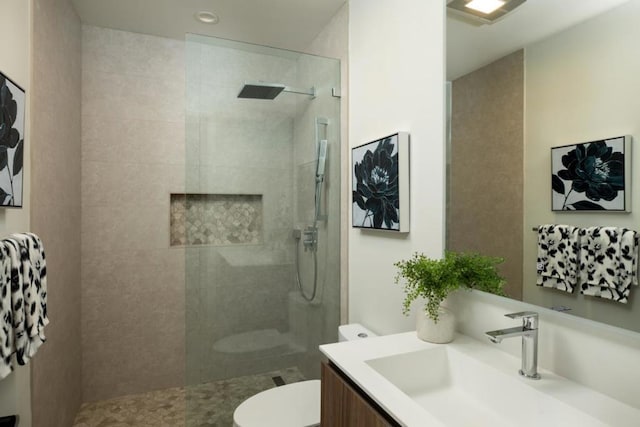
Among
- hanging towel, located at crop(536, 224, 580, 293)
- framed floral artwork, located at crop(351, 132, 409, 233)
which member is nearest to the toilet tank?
framed floral artwork, located at crop(351, 132, 409, 233)

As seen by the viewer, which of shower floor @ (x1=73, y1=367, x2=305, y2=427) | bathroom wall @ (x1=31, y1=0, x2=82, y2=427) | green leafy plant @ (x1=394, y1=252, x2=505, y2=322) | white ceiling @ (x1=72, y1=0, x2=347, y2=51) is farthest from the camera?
white ceiling @ (x1=72, y1=0, x2=347, y2=51)

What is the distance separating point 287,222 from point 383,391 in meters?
1.21

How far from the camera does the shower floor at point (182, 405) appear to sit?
74.7 inches

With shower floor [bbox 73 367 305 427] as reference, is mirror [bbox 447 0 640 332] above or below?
above

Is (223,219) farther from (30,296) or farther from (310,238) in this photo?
(30,296)

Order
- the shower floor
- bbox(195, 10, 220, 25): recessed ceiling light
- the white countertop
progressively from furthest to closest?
bbox(195, 10, 220, 25): recessed ceiling light → the shower floor → the white countertop

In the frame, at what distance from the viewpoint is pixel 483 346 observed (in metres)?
1.18

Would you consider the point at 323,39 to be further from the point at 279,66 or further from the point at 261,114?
the point at 261,114

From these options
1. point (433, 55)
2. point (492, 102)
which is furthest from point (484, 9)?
point (492, 102)

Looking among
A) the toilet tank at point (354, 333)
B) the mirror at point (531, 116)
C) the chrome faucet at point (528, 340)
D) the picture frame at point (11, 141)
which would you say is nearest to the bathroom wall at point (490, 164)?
the mirror at point (531, 116)

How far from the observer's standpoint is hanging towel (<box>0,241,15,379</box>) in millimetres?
1102

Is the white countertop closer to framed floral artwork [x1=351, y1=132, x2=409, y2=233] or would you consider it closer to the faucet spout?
the faucet spout

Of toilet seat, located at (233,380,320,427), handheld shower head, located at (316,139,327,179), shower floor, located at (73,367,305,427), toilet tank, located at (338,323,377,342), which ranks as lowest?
shower floor, located at (73,367,305,427)

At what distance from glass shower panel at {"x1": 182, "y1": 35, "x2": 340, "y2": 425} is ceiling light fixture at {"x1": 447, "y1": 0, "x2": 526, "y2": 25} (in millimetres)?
950
